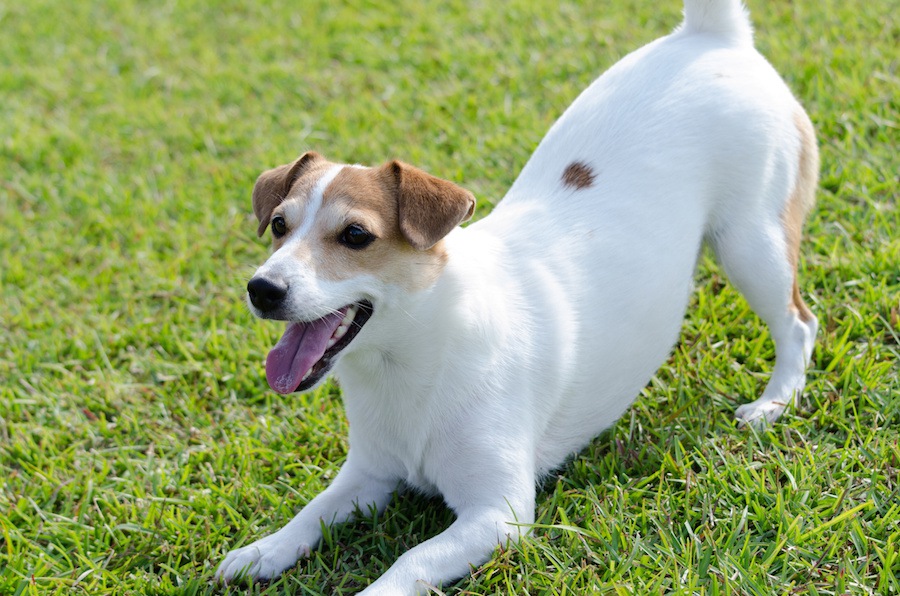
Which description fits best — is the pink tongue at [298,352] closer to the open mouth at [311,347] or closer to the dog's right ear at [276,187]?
the open mouth at [311,347]

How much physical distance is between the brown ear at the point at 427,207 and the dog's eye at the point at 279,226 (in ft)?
1.34

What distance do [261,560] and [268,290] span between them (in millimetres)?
998

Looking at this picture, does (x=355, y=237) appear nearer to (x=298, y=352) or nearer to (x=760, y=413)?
(x=298, y=352)

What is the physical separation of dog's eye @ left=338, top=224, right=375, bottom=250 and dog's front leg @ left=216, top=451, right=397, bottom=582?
86cm

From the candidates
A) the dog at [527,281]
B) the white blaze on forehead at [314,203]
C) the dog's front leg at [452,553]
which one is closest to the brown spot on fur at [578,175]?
the dog at [527,281]

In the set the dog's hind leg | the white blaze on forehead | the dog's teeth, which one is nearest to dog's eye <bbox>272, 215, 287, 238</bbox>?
the white blaze on forehead

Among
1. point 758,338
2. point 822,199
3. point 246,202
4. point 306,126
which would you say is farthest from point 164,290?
point 822,199

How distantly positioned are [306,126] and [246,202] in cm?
90

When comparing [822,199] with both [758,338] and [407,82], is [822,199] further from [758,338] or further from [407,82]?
[407,82]

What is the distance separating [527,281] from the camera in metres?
3.42

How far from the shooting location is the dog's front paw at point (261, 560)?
10.6 ft

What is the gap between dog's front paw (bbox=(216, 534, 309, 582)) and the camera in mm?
3236

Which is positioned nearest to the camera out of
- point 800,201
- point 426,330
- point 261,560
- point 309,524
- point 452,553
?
point 452,553

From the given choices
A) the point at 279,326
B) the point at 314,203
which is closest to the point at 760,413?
the point at 314,203
